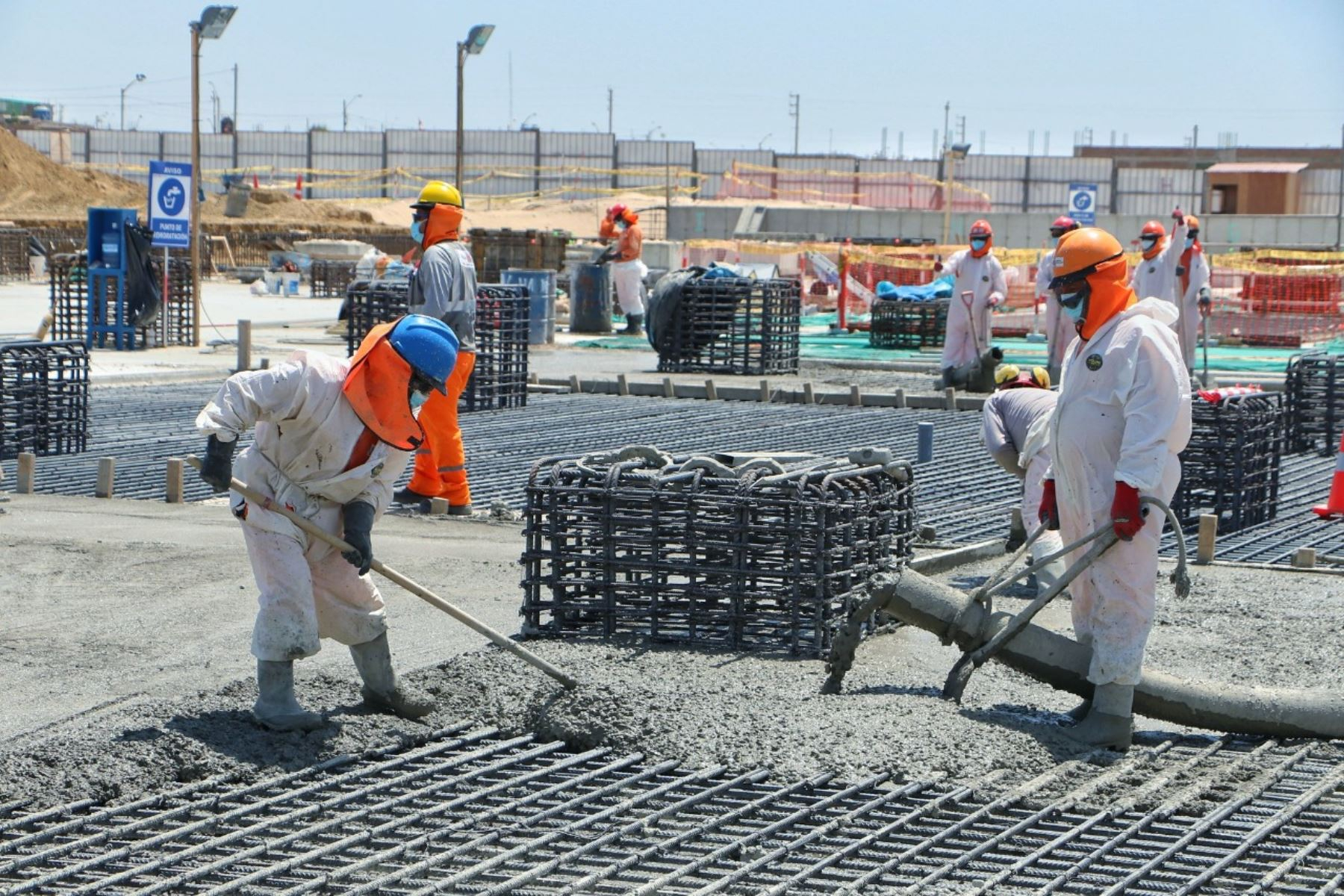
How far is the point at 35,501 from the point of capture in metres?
10.4

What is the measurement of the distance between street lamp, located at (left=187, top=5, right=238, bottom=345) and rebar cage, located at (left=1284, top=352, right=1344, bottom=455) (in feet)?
38.9

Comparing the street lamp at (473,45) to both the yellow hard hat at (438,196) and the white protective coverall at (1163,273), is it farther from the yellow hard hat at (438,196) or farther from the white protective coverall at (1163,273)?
the yellow hard hat at (438,196)

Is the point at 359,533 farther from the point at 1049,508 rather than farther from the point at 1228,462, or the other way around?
the point at 1228,462

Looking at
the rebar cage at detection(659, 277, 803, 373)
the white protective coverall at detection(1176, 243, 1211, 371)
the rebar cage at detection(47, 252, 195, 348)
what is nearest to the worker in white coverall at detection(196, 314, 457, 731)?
the white protective coverall at detection(1176, 243, 1211, 371)

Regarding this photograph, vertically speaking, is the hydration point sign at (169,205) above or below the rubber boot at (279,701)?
above

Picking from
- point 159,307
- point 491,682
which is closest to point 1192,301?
point 159,307

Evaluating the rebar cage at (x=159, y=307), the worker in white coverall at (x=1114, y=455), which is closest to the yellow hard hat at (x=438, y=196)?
the worker in white coverall at (x=1114, y=455)

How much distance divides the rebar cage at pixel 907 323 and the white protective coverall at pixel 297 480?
18.5m

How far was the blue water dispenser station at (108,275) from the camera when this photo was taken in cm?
1964

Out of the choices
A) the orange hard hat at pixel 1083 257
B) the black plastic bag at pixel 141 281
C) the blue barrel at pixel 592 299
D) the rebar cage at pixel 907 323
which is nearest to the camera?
the orange hard hat at pixel 1083 257

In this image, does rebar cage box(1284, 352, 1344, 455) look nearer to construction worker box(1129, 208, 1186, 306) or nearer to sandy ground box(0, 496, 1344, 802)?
construction worker box(1129, 208, 1186, 306)

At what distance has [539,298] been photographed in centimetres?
2200

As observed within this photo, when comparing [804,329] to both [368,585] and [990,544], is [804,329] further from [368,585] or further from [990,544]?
[368,585]

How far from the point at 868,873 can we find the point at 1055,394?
12.8ft
